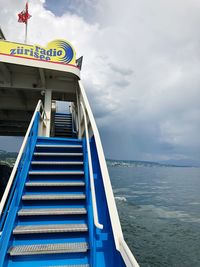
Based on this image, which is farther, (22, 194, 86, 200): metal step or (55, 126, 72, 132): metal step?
(55, 126, 72, 132): metal step

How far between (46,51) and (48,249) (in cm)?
624

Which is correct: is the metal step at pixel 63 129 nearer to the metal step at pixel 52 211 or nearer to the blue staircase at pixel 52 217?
the blue staircase at pixel 52 217

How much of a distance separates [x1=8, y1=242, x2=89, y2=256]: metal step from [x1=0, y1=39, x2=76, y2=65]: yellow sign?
5.86 meters

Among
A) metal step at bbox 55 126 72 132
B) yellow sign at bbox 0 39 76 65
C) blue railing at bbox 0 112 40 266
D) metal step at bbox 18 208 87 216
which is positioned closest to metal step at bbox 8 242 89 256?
blue railing at bbox 0 112 40 266

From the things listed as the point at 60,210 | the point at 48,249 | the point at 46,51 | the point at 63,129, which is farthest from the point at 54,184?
the point at 63,129

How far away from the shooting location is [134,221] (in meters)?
19.5

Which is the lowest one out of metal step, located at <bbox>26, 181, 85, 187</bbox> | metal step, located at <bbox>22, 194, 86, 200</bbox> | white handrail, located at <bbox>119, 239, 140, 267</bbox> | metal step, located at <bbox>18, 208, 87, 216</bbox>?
white handrail, located at <bbox>119, 239, 140, 267</bbox>

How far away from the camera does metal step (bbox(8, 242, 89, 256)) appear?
2944 millimetres

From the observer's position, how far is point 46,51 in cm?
712

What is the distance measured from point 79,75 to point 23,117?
7142mm

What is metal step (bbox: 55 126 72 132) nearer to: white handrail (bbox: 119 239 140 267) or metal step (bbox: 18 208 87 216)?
metal step (bbox: 18 208 87 216)

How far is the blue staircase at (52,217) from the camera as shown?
2.99m

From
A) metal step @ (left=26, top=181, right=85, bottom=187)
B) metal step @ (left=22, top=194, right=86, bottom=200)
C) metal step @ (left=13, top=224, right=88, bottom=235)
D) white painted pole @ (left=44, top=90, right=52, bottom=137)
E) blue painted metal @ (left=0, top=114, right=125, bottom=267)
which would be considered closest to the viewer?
blue painted metal @ (left=0, top=114, right=125, bottom=267)

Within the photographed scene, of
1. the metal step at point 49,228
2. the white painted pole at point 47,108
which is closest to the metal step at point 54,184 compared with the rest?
the metal step at point 49,228
